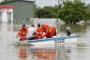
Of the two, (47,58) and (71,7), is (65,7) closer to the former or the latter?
(71,7)

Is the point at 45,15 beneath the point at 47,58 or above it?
beneath

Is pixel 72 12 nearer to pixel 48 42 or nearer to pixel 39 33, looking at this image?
pixel 39 33

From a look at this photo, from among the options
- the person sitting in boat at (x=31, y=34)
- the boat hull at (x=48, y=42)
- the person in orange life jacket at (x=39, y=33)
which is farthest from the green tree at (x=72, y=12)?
the boat hull at (x=48, y=42)

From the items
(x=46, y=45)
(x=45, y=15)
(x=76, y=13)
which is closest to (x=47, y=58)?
(x=46, y=45)

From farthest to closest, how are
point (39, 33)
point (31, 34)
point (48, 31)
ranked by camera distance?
point (31, 34)
point (48, 31)
point (39, 33)

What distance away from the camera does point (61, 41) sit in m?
24.3

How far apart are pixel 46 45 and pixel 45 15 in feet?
240

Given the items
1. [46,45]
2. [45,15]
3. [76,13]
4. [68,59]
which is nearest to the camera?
[68,59]

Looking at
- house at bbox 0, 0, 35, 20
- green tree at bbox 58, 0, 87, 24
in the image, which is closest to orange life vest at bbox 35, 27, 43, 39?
green tree at bbox 58, 0, 87, 24

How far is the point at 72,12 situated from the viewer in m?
75.2

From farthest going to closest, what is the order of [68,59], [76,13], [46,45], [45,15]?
[45,15], [76,13], [46,45], [68,59]

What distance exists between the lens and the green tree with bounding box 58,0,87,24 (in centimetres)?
7494

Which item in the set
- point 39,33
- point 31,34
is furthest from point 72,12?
point 39,33

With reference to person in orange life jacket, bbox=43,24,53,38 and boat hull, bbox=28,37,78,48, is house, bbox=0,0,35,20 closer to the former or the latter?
person in orange life jacket, bbox=43,24,53,38
